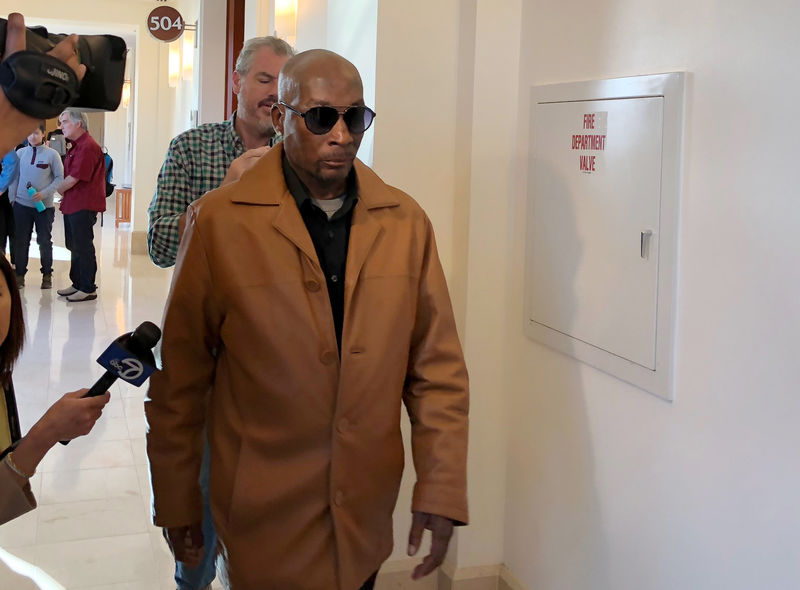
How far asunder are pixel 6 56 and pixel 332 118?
63cm

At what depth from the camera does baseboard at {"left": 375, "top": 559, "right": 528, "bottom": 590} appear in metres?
2.90

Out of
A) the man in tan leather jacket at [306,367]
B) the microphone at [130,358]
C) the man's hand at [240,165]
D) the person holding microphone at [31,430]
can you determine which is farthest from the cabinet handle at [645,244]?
the person holding microphone at [31,430]

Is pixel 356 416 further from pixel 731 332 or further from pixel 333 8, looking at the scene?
pixel 333 8

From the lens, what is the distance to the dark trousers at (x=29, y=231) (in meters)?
8.84

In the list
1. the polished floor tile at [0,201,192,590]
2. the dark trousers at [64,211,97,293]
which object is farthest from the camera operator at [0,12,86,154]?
the dark trousers at [64,211,97,293]

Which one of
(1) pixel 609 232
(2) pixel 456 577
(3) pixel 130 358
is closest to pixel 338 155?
(3) pixel 130 358

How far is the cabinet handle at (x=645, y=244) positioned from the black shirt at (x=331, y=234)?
2.47 ft

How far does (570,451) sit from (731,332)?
0.79 metres

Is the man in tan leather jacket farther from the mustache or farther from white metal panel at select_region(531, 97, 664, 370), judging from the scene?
white metal panel at select_region(531, 97, 664, 370)

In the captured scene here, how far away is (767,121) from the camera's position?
1748 millimetres

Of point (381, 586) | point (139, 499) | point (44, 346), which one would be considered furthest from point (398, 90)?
point (44, 346)

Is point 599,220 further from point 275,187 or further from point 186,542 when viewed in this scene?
point 186,542

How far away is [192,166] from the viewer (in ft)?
8.27

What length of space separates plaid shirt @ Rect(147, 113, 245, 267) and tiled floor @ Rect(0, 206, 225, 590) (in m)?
1.36
